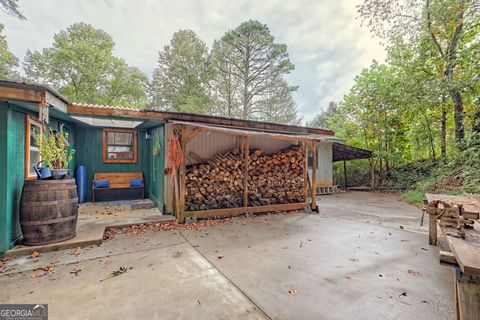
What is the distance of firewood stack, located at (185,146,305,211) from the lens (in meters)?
5.02

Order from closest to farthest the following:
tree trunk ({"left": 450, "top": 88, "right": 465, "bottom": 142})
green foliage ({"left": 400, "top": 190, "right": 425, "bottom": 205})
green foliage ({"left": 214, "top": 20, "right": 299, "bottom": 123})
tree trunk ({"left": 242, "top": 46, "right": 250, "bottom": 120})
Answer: green foliage ({"left": 400, "top": 190, "right": 425, "bottom": 205})
tree trunk ({"left": 450, "top": 88, "right": 465, "bottom": 142})
green foliage ({"left": 214, "top": 20, "right": 299, "bottom": 123})
tree trunk ({"left": 242, "top": 46, "right": 250, "bottom": 120})

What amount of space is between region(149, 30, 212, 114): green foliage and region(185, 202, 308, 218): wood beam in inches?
438

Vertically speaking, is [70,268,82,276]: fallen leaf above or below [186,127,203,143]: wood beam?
below

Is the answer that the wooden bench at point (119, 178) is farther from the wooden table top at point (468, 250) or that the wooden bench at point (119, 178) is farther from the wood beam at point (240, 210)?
the wooden table top at point (468, 250)


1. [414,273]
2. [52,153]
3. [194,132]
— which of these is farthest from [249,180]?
[52,153]

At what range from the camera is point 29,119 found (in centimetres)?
335

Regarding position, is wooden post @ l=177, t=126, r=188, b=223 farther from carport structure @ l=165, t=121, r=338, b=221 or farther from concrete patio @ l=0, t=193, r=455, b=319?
concrete patio @ l=0, t=193, r=455, b=319

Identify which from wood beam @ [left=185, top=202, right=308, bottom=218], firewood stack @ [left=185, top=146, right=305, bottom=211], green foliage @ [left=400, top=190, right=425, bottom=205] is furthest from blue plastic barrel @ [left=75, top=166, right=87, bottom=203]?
green foliage @ [left=400, top=190, right=425, bottom=205]

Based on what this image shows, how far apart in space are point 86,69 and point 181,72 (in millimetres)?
5849

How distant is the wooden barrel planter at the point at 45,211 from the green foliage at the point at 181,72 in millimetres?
12674

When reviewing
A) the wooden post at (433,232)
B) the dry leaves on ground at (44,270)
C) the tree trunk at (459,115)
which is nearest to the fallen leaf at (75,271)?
the dry leaves on ground at (44,270)

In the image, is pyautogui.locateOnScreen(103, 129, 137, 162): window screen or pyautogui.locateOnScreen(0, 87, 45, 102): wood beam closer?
pyautogui.locateOnScreen(0, 87, 45, 102): wood beam

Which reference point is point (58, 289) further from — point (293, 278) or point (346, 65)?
point (346, 65)

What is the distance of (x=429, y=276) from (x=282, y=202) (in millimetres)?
3695
